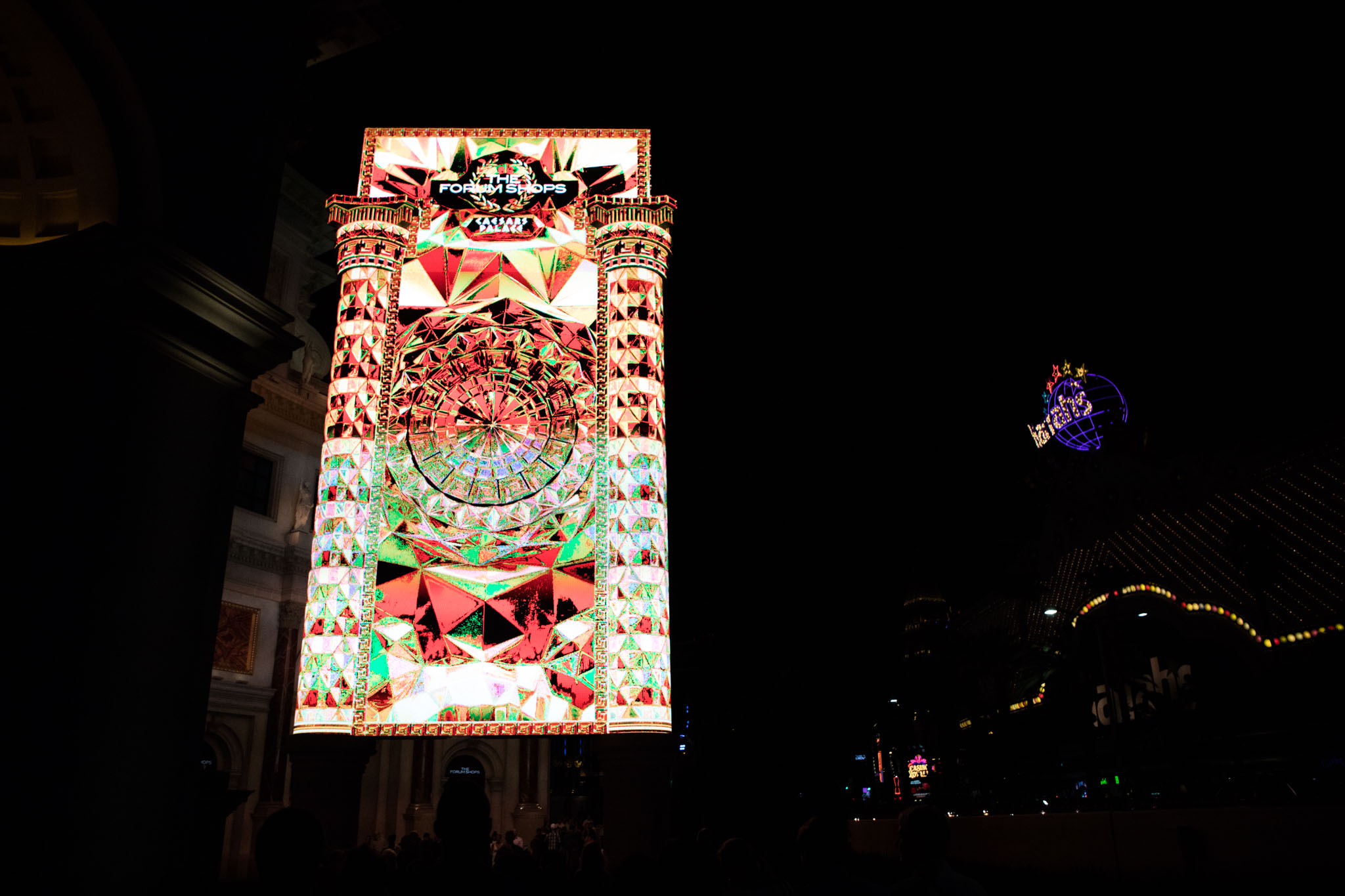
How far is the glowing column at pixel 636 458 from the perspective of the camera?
24.3 meters

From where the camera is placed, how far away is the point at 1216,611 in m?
31.3

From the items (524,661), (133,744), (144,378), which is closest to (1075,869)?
(133,744)

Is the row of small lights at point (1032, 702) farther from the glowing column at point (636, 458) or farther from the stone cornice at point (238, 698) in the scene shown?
the stone cornice at point (238, 698)

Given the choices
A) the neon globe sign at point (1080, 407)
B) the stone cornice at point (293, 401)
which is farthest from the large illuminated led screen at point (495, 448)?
the neon globe sign at point (1080, 407)

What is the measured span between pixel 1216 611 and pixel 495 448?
23.9m

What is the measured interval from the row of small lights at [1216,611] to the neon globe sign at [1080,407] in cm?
1154

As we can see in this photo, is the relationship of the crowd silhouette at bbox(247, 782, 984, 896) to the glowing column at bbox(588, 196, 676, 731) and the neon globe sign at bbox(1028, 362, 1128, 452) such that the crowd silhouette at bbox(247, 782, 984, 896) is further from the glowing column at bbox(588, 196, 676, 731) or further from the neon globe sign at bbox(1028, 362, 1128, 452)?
the neon globe sign at bbox(1028, 362, 1128, 452)

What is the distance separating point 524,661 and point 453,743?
44.2 ft

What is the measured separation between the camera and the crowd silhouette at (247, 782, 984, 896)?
430 centimetres

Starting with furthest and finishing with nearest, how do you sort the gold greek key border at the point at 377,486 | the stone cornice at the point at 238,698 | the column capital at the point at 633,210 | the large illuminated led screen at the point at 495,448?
the column capital at the point at 633,210, the stone cornice at the point at 238,698, the large illuminated led screen at the point at 495,448, the gold greek key border at the point at 377,486

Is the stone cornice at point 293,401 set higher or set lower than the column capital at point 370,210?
lower

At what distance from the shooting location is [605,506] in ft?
84.6

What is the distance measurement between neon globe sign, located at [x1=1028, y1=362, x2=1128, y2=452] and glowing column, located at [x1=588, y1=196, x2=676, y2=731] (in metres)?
27.1

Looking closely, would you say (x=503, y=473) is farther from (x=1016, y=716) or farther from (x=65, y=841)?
(x=1016, y=716)
